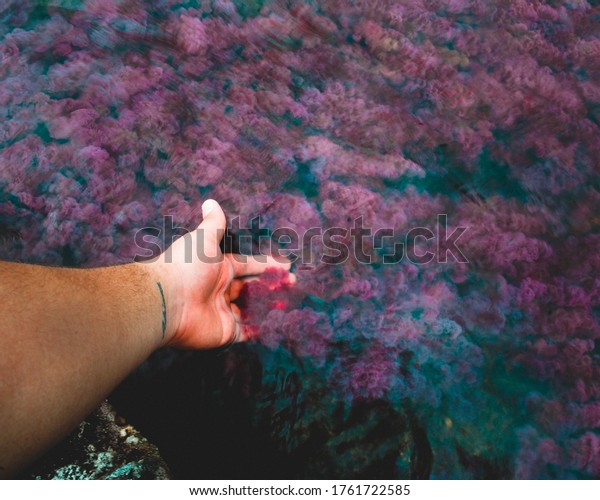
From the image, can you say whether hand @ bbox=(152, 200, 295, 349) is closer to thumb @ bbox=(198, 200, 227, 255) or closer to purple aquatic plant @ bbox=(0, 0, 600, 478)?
thumb @ bbox=(198, 200, 227, 255)

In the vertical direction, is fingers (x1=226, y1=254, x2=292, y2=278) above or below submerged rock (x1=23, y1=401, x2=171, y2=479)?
above

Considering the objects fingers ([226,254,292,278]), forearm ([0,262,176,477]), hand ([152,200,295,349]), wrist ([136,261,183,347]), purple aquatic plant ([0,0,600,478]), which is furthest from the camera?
fingers ([226,254,292,278])

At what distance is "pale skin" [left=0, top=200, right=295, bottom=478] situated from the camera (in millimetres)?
1012

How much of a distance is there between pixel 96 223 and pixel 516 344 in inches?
82.9

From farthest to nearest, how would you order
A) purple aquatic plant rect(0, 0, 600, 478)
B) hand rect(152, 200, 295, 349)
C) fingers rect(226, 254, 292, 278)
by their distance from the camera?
fingers rect(226, 254, 292, 278) → purple aquatic plant rect(0, 0, 600, 478) → hand rect(152, 200, 295, 349)

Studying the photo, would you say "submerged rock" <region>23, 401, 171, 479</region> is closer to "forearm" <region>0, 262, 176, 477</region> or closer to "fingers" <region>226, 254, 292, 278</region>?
"forearm" <region>0, 262, 176, 477</region>

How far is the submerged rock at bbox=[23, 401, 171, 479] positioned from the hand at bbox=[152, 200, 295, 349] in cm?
46

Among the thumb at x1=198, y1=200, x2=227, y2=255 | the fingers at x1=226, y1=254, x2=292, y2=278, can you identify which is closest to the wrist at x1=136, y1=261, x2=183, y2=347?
the thumb at x1=198, y1=200, x2=227, y2=255

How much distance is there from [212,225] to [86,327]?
2.66 ft

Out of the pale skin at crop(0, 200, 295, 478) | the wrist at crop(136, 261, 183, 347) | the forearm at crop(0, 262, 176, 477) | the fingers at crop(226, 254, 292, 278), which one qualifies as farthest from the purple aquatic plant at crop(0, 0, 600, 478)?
the forearm at crop(0, 262, 176, 477)

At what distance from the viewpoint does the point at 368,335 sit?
6.42 feet

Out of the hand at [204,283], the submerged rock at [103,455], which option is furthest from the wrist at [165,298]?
the submerged rock at [103,455]

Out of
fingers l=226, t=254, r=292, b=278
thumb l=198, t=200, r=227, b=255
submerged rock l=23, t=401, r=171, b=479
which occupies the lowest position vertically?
submerged rock l=23, t=401, r=171, b=479

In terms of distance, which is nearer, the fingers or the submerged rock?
the submerged rock
